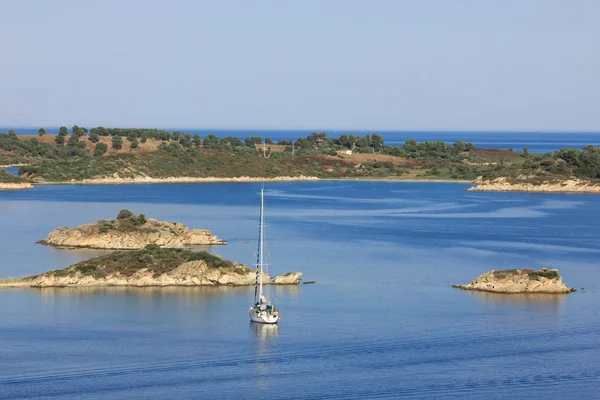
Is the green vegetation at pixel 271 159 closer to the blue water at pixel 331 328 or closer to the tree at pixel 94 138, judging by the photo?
the tree at pixel 94 138

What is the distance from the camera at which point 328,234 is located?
79625 millimetres

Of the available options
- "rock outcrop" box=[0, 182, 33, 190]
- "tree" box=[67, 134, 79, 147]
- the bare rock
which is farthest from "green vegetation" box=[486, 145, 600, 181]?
the bare rock

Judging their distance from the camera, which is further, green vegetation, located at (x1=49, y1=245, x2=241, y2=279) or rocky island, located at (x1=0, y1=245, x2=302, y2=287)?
green vegetation, located at (x1=49, y1=245, x2=241, y2=279)

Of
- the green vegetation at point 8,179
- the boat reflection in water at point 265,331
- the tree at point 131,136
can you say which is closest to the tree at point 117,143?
the tree at point 131,136

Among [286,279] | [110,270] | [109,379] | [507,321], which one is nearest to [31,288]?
[110,270]

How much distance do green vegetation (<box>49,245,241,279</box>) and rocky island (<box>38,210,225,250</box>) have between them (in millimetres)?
10414

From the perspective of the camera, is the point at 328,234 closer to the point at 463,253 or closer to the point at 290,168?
the point at 463,253

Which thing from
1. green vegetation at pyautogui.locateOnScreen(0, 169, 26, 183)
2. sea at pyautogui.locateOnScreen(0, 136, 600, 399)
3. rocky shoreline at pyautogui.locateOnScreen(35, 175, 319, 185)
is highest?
sea at pyautogui.locateOnScreen(0, 136, 600, 399)

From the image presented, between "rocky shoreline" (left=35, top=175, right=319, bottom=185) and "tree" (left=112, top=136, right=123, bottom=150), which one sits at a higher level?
"tree" (left=112, top=136, right=123, bottom=150)

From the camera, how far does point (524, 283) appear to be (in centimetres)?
5169

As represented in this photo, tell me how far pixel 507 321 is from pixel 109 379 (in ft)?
60.7

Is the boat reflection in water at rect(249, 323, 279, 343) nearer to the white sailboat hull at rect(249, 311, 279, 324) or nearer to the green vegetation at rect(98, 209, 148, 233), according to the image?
the white sailboat hull at rect(249, 311, 279, 324)

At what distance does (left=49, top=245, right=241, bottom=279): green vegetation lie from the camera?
5219cm

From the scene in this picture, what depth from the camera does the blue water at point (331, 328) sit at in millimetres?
34812
